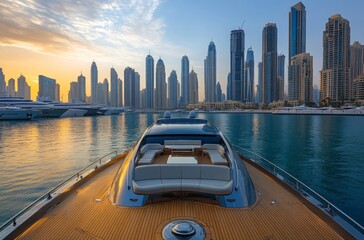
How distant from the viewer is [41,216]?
5258 mm

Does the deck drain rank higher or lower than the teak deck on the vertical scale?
higher

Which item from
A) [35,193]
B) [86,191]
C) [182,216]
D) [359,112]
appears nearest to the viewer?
[182,216]

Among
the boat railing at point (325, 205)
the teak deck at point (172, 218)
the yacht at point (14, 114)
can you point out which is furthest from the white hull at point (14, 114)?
the teak deck at point (172, 218)

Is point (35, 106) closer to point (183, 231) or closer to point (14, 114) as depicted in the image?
point (14, 114)

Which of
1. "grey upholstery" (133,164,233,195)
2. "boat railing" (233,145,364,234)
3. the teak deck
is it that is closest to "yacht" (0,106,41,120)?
"boat railing" (233,145,364,234)

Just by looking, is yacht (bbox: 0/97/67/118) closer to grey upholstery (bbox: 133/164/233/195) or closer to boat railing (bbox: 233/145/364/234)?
boat railing (bbox: 233/145/364/234)

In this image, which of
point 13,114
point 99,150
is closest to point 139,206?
point 99,150

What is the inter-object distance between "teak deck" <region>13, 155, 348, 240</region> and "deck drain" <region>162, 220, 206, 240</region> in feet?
0.47

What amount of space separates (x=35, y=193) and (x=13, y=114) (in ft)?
291

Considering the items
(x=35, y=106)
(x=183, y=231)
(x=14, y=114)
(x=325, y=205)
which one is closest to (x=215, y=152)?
(x=183, y=231)

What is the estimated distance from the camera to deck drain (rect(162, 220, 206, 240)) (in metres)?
4.06

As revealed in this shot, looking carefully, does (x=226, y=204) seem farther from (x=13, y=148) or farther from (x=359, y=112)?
(x=359, y=112)

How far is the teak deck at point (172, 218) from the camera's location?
4.39 metres

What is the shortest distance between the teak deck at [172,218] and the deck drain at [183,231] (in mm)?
142
